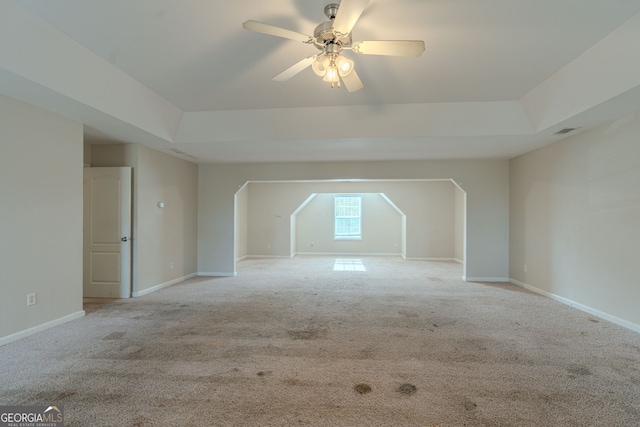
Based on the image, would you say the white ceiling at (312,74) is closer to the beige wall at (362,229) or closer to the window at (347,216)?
the beige wall at (362,229)

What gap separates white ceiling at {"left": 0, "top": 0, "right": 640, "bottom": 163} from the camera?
2195 millimetres

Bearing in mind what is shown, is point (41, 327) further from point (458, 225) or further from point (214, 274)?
point (458, 225)

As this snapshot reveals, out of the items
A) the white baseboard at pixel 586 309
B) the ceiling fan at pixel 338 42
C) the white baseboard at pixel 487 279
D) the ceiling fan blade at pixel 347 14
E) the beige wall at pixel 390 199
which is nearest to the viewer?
the ceiling fan blade at pixel 347 14

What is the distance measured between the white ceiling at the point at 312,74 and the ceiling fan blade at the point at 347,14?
40cm

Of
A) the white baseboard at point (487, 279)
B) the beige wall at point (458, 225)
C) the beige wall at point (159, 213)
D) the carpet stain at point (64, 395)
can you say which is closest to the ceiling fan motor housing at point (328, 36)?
the carpet stain at point (64, 395)

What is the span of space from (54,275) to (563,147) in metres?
6.55

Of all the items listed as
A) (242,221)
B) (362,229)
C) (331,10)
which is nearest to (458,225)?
(362,229)

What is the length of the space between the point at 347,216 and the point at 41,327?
8.17m

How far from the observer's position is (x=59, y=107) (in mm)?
3078

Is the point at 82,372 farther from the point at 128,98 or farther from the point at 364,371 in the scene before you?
the point at 128,98

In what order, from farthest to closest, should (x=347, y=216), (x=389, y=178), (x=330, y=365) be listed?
(x=347, y=216) → (x=389, y=178) → (x=330, y=365)

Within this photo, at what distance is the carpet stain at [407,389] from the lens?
208cm

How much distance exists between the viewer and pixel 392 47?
198 centimetres

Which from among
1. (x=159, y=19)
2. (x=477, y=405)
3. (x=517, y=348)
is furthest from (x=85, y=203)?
(x=517, y=348)
